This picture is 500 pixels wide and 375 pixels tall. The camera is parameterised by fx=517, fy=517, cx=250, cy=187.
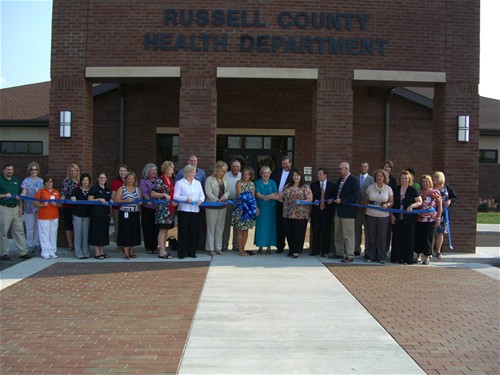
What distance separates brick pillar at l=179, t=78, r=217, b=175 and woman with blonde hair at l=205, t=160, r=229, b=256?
707 millimetres

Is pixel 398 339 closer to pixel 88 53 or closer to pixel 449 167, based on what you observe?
pixel 449 167

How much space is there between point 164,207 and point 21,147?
1442 centimetres

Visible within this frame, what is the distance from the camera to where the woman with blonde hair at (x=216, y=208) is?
35.3ft

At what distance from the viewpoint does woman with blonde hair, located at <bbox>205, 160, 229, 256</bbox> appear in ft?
35.3

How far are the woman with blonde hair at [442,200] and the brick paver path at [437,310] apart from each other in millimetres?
952

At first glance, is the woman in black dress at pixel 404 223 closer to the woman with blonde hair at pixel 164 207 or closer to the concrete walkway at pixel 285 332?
the concrete walkway at pixel 285 332

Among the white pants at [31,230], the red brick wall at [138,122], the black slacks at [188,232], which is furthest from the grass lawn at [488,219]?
the white pants at [31,230]

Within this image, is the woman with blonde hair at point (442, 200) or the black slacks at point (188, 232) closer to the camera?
the black slacks at point (188, 232)

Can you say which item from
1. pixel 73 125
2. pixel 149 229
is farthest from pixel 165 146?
pixel 149 229

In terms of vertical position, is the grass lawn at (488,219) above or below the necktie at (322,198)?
below

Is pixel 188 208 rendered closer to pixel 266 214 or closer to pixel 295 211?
pixel 266 214

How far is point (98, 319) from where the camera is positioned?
249 inches

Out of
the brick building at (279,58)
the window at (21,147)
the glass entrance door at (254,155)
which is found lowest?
the glass entrance door at (254,155)

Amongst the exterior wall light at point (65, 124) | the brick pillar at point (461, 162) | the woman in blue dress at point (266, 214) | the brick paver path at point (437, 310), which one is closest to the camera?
the brick paver path at point (437, 310)
